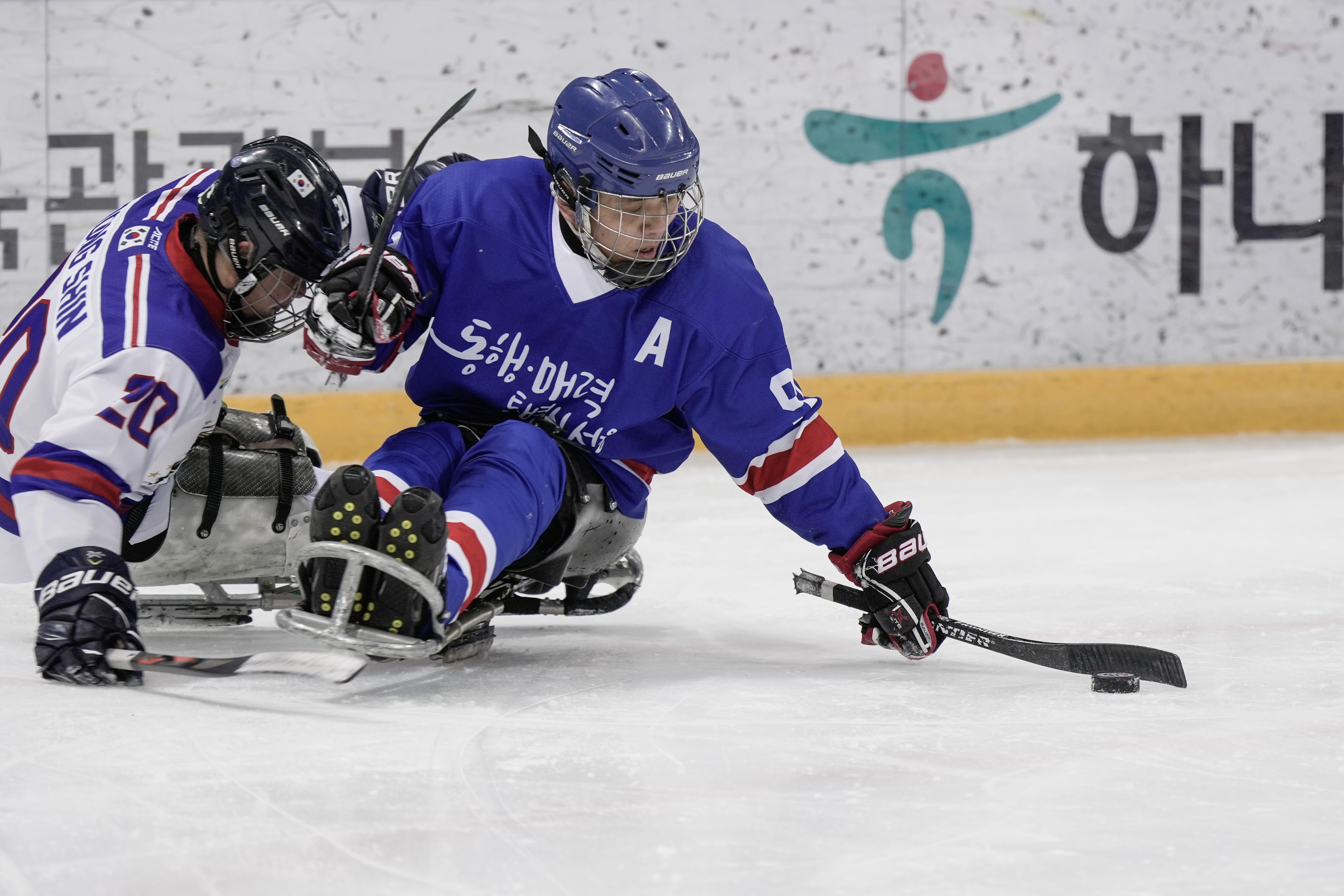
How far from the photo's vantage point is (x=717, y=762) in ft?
5.96

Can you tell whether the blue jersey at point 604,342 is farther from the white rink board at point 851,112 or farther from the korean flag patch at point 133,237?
the white rink board at point 851,112

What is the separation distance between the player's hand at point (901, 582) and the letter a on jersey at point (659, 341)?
448mm

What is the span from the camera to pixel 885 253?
5434mm

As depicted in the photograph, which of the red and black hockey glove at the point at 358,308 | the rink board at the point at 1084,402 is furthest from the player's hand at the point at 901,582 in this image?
the rink board at the point at 1084,402

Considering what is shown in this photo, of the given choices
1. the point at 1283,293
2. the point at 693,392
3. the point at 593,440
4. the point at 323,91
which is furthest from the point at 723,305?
the point at 1283,293

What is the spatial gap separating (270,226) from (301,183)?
0.09 m

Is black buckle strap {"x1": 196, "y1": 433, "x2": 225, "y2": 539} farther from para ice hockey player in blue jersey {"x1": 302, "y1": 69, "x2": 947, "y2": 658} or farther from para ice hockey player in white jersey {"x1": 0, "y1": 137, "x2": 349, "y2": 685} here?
para ice hockey player in blue jersey {"x1": 302, "y1": 69, "x2": 947, "y2": 658}

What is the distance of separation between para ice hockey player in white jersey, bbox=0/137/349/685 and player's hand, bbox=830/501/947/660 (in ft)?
3.22

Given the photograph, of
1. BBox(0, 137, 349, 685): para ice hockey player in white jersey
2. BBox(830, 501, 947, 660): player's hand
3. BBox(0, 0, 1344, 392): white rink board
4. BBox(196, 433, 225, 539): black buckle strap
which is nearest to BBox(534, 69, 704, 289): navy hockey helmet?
BBox(0, 137, 349, 685): para ice hockey player in white jersey

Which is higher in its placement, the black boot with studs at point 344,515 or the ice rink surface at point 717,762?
the black boot with studs at point 344,515

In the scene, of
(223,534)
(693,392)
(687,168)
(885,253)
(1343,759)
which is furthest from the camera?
(885,253)

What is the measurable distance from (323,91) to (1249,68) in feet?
11.4

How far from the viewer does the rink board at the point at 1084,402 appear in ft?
17.7

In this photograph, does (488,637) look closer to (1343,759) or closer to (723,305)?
(723,305)
